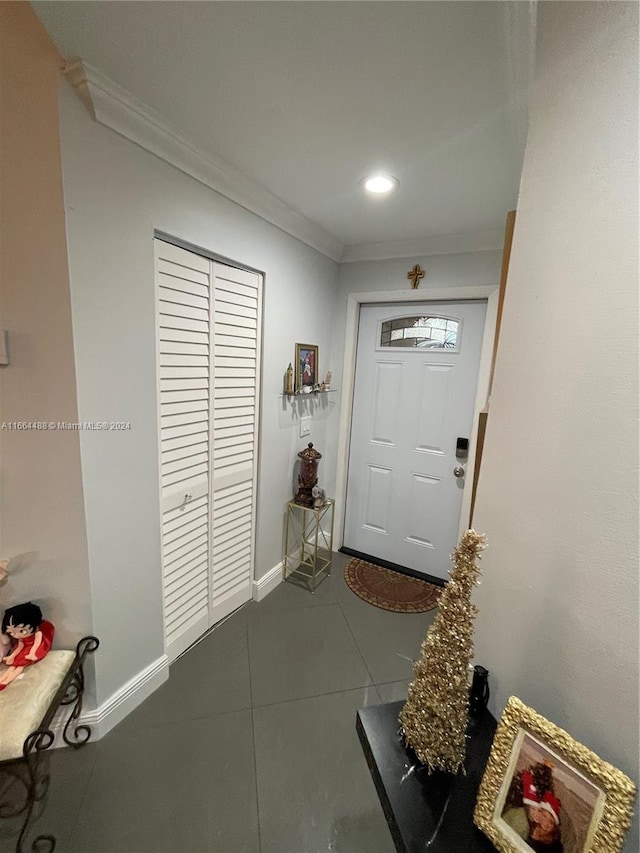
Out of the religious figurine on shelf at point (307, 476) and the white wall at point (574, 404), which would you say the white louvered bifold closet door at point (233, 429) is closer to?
the religious figurine on shelf at point (307, 476)

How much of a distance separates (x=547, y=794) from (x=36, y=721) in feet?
4.54

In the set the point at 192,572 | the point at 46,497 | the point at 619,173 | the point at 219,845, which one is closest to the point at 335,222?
the point at 619,173

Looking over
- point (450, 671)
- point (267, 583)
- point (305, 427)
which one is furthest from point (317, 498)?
point (450, 671)

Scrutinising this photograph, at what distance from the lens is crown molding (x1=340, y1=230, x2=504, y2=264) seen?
198cm

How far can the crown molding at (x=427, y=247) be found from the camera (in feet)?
6.50

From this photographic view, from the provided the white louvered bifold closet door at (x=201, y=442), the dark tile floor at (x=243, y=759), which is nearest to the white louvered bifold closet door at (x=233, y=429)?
the white louvered bifold closet door at (x=201, y=442)

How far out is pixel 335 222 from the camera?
1.97 meters

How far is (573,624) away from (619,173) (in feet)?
2.45

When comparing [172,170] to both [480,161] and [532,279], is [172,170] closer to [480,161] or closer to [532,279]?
[480,161]

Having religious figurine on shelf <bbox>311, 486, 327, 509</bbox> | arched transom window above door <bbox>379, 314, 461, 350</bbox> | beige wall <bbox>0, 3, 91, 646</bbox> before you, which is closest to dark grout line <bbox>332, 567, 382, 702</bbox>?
religious figurine on shelf <bbox>311, 486, 327, 509</bbox>

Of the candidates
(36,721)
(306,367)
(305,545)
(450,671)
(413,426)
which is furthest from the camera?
(305,545)

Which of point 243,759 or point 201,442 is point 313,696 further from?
point 201,442

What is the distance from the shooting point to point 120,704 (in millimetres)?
1390

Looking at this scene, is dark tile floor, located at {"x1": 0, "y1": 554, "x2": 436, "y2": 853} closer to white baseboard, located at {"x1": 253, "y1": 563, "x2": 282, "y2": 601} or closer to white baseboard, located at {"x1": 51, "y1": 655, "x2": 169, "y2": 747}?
white baseboard, located at {"x1": 51, "y1": 655, "x2": 169, "y2": 747}
